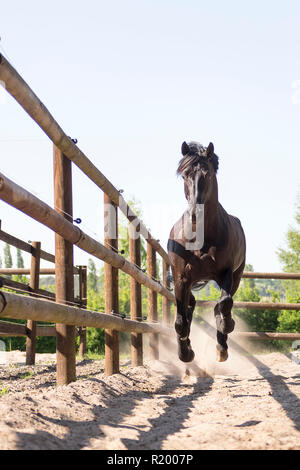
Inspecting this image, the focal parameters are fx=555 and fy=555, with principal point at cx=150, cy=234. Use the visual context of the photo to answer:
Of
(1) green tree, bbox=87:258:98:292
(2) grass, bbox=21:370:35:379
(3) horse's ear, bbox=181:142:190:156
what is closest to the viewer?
(3) horse's ear, bbox=181:142:190:156

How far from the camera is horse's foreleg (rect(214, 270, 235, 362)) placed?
4945 millimetres

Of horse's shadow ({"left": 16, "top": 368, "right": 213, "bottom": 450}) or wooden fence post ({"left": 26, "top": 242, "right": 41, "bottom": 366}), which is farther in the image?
wooden fence post ({"left": 26, "top": 242, "right": 41, "bottom": 366})

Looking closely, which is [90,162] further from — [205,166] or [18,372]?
[18,372]

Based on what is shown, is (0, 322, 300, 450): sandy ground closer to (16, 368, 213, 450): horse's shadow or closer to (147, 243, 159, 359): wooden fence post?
(16, 368, 213, 450): horse's shadow

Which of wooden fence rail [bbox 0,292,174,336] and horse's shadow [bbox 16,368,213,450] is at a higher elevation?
wooden fence rail [bbox 0,292,174,336]

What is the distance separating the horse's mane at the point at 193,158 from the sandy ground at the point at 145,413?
1.89m

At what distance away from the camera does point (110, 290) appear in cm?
548

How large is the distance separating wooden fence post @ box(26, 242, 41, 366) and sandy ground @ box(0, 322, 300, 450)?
535 mm

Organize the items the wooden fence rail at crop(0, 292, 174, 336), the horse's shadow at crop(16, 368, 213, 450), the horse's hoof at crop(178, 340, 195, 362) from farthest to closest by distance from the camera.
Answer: the horse's hoof at crop(178, 340, 195, 362) < the wooden fence rail at crop(0, 292, 174, 336) < the horse's shadow at crop(16, 368, 213, 450)

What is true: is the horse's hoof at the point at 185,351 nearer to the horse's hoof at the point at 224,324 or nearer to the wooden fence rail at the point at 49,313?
the horse's hoof at the point at 224,324

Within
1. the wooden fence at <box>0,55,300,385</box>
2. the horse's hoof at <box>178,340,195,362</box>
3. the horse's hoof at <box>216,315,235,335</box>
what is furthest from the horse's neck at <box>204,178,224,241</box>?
the horse's hoof at <box>178,340,195,362</box>

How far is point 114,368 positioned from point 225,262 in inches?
60.2

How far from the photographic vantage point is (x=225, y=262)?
5.05 meters

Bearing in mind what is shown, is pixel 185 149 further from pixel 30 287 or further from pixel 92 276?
pixel 92 276
